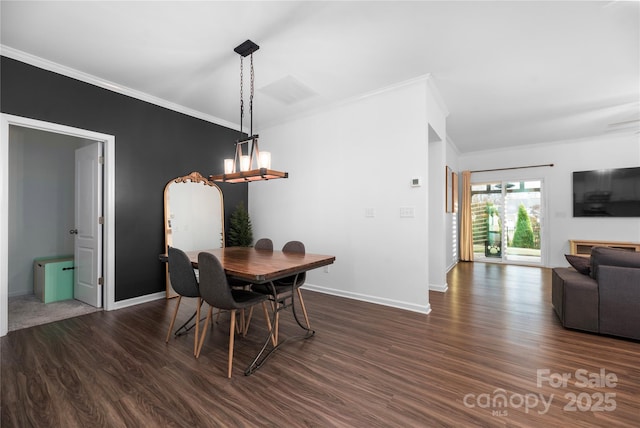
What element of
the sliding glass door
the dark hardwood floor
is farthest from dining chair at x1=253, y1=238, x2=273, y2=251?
the sliding glass door

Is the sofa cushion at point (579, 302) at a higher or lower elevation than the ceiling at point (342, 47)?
lower

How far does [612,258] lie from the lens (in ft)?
8.63

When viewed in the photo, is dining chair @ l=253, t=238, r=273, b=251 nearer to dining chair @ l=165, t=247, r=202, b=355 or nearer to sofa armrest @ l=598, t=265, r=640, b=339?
dining chair @ l=165, t=247, r=202, b=355

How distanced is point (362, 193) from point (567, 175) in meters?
5.39

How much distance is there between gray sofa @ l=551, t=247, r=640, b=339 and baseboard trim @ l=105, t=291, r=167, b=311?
4968 mm

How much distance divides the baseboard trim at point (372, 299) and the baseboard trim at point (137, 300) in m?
2.14

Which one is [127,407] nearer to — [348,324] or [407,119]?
[348,324]

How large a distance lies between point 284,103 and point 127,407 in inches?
149

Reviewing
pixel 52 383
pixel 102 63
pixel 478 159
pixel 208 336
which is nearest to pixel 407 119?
pixel 208 336

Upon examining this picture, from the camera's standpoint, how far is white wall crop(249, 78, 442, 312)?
3359 millimetres

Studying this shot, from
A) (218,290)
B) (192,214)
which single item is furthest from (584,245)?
(192,214)

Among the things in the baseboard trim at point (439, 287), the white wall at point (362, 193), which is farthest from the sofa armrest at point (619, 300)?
the baseboard trim at point (439, 287)

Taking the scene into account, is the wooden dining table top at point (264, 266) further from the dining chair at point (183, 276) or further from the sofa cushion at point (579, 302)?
the sofa cushion at point (579, 302)

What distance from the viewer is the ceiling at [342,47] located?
7.38ft
